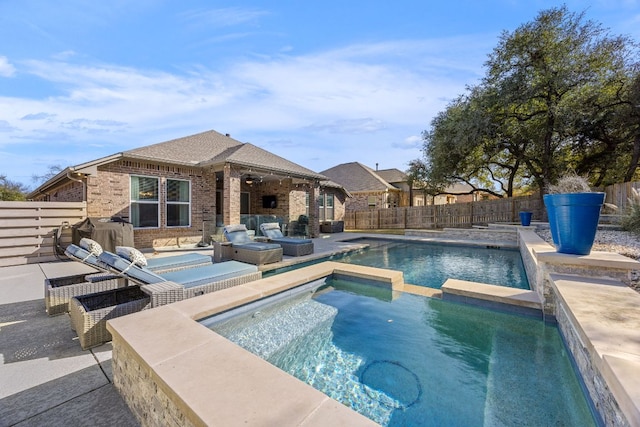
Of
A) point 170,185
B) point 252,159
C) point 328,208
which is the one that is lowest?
point 328,208

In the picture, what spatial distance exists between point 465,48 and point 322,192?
409 inches

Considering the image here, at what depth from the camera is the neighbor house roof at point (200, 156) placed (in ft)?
28.1

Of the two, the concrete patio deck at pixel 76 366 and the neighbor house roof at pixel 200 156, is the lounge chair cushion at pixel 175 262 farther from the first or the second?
the neighbor house roof at pixel 200 156

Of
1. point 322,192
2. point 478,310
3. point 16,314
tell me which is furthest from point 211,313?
point 322,192

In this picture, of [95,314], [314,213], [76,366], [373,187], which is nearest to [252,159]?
[314,213]

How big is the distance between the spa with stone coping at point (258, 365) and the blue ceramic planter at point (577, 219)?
238mm

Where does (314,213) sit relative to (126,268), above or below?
above

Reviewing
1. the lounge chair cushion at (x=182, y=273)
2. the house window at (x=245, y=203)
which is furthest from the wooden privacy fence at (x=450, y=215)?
the lounge chair cushion at (x=182, y=273)

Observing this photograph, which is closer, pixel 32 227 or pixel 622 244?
pixel 622 244

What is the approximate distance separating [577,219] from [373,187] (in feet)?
63.8

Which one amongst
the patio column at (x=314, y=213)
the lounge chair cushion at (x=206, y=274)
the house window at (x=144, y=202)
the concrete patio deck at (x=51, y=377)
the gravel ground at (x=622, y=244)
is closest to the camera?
the concrete patio deck at (x=51, y=377)

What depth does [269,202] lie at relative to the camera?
52.6ft

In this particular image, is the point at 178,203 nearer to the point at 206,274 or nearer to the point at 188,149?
the point at 188,149

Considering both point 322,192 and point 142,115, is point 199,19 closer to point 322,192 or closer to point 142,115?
point 142,115
